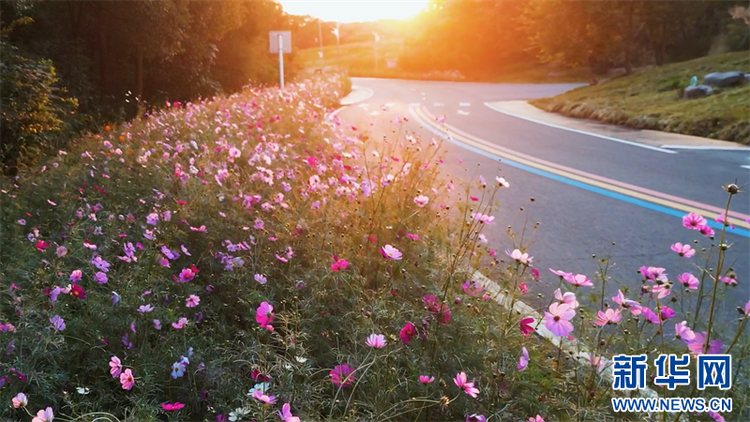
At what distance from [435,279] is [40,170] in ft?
15.3

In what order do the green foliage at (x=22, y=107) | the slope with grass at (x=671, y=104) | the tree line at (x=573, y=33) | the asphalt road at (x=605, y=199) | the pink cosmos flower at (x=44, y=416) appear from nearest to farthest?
the pink cosmos flower at (x=44, y=416), the asphalt road at (x=605, y=199), the green foliage at (x=22, y=107), the slope with grass at (x=671, y=104), the tree line at (x=573, y=33)

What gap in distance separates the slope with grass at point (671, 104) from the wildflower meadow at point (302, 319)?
31.2 ft

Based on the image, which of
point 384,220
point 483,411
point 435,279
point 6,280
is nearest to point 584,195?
point 384,220

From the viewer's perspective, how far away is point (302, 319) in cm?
295

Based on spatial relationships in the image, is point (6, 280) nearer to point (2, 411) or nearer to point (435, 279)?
point (2, 411)

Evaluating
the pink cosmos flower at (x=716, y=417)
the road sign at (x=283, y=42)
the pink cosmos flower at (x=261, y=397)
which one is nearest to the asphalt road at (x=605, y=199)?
the pink cosmos flower at (x=716, y=417)

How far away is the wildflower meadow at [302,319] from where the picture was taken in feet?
7.66

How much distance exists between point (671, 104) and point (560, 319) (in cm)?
1648

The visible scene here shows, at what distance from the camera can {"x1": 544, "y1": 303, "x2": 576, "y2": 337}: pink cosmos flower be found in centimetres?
219

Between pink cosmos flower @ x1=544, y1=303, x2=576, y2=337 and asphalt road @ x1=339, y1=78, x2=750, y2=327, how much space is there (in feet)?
2.88

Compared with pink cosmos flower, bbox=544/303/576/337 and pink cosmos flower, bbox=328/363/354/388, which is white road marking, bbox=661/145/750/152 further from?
pink cosmos flower, bbox=328/363/354/388

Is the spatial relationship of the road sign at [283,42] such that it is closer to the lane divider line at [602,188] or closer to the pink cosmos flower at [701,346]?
the lane divider line at [602,188]

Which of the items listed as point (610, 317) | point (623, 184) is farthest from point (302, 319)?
point (623, 184)

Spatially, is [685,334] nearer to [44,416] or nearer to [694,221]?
[694,221]
